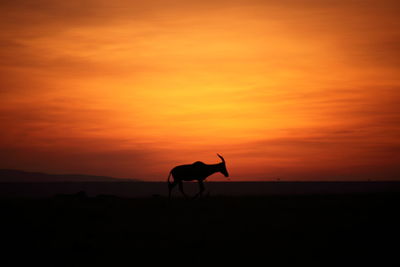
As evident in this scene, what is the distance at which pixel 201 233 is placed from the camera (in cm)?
1852

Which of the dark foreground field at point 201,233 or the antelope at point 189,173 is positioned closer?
the dark foreground field at point 201,233

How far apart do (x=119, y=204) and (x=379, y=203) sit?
12188mm

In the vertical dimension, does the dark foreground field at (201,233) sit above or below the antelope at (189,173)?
below

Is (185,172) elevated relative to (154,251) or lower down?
elevated

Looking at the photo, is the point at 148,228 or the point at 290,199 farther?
the point at 290,199

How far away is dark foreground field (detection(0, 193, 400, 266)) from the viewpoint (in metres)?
15.7

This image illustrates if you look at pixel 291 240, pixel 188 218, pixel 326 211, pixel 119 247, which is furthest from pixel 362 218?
pixel 119 247

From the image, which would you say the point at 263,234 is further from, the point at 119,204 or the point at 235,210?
the point at 119,204

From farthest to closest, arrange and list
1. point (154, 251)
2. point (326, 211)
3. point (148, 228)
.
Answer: point (326, 211)
point (148, 228)
point (154, 251)

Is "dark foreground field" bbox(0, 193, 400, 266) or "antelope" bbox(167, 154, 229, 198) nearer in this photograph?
"dark foreground field" bbox(0, 193, 400, 266)

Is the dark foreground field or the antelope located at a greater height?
the antelope

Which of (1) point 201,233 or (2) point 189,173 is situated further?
(2) point 189,173

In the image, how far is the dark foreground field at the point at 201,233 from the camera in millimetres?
15680

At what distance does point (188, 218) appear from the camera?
21344mm
